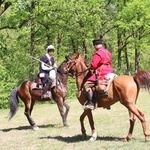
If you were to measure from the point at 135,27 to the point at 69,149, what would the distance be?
1323 inches

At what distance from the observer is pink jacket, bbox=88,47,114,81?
905 cm

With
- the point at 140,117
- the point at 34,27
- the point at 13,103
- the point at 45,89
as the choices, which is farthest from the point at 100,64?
the point at 34,27

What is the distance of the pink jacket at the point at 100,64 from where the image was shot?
905 centimetres

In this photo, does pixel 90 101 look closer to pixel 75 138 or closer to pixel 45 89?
pixel 75 138

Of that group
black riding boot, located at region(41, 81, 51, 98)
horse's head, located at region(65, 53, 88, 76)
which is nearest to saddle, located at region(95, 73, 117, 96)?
horse's head, located at region(65, 53, 88, 76)

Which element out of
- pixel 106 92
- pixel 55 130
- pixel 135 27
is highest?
pixel 135 27

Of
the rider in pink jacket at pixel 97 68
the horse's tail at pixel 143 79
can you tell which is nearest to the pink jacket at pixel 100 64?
the rider in pink jacket at pixel 97 68

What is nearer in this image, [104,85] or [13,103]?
[104,85]

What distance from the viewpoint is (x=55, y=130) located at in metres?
12.1

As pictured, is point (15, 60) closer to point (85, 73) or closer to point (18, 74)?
point (18, 74)

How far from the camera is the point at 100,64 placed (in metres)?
9.11

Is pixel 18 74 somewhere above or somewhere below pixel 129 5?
below

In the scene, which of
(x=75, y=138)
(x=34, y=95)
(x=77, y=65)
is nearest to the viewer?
(x=77, y=65)

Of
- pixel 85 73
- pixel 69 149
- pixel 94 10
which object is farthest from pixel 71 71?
pixel 94 10
